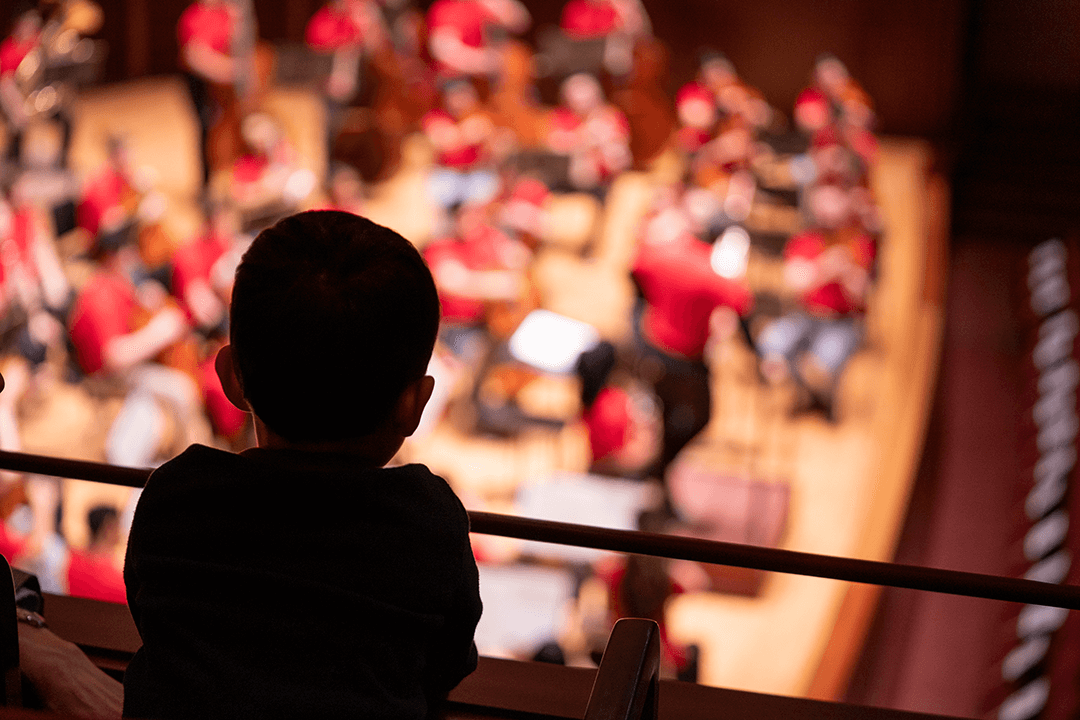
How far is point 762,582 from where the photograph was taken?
370 centimetres

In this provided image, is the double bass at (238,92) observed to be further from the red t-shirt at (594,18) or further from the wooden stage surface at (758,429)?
the red t-shirt at (594,18)

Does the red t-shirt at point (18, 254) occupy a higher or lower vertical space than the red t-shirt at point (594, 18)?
lower

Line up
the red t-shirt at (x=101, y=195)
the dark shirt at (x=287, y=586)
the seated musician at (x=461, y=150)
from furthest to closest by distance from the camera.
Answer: the seated musician at (x=461, y=150)
the red t-shirt at (x=101, y=195)
the dark shirt at (x=287, y=586)

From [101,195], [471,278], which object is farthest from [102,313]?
[471,278]

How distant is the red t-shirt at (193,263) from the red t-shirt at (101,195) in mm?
457

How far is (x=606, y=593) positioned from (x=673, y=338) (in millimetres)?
898

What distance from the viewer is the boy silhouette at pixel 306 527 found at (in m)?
0.69

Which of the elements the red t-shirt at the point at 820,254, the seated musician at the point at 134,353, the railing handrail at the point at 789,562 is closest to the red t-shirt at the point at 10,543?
the seated musician at the point at 134,353

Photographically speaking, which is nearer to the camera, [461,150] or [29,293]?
[29,293]

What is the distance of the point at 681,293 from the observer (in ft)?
11.5

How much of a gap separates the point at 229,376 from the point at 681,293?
2.83 meters

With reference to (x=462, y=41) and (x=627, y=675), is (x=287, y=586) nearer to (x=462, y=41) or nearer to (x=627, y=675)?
(x=627, y=675)

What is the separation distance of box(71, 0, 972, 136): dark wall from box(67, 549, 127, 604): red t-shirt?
6685mm

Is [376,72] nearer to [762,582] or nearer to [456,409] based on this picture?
[456,409]
